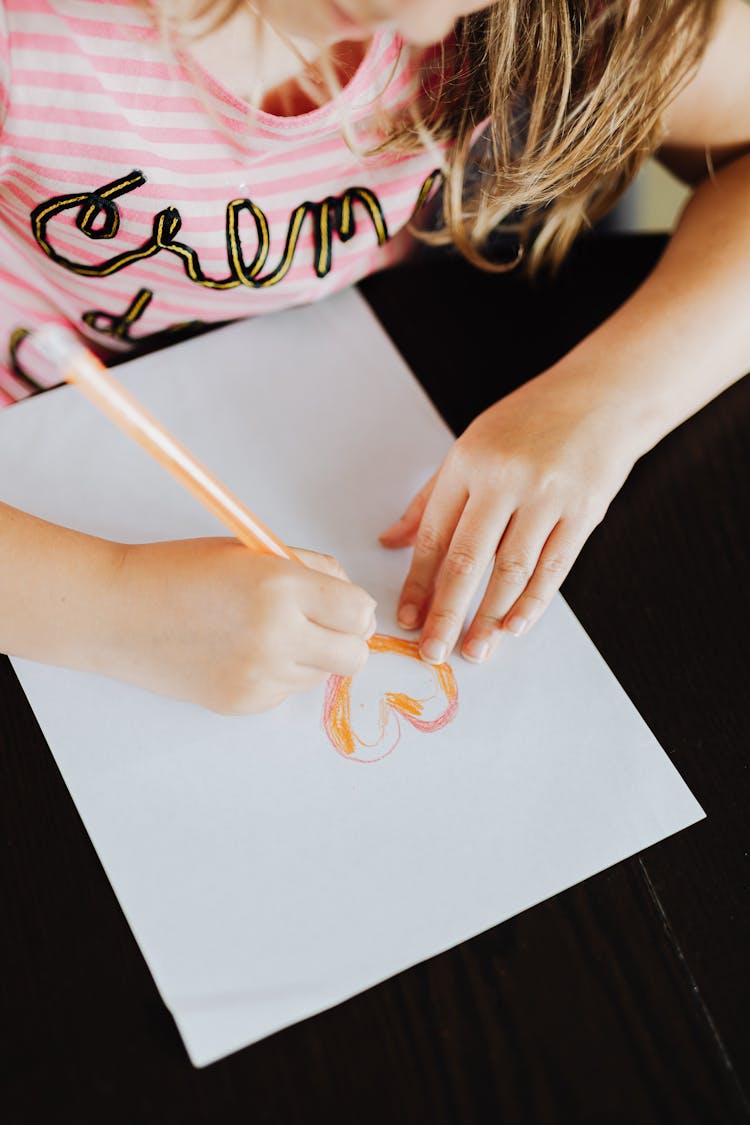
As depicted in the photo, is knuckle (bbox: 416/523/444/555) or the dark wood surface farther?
knuckle (bbox: 416/523/444/555)

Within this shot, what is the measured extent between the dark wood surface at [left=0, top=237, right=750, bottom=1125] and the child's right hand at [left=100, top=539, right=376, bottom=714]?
0.20 ft

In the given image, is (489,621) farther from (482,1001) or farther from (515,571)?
(482,1001)

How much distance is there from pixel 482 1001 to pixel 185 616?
19cm

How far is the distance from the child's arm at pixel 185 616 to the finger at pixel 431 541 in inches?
1.9

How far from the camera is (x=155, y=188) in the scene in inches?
16.6

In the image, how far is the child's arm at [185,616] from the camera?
0.36 meters

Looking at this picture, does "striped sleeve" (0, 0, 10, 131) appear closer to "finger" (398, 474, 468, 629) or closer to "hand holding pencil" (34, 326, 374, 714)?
"hand holding pencil" (34, 326, 374, 714)

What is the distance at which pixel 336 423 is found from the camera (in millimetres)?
456

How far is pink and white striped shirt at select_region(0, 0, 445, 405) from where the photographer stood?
15.0 inches

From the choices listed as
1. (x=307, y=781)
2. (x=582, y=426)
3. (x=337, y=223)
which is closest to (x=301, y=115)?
(x=337, y=223)

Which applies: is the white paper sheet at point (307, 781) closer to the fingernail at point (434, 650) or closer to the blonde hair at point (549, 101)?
the fingernail at point (434, 650)

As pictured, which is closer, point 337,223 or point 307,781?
point 307,781

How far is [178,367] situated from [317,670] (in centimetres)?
20

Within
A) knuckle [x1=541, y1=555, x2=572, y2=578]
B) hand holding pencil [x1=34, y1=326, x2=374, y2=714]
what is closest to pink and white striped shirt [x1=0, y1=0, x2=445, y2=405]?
hand holding pencil [x1=34, y1=326, x2=374, y2=714]
